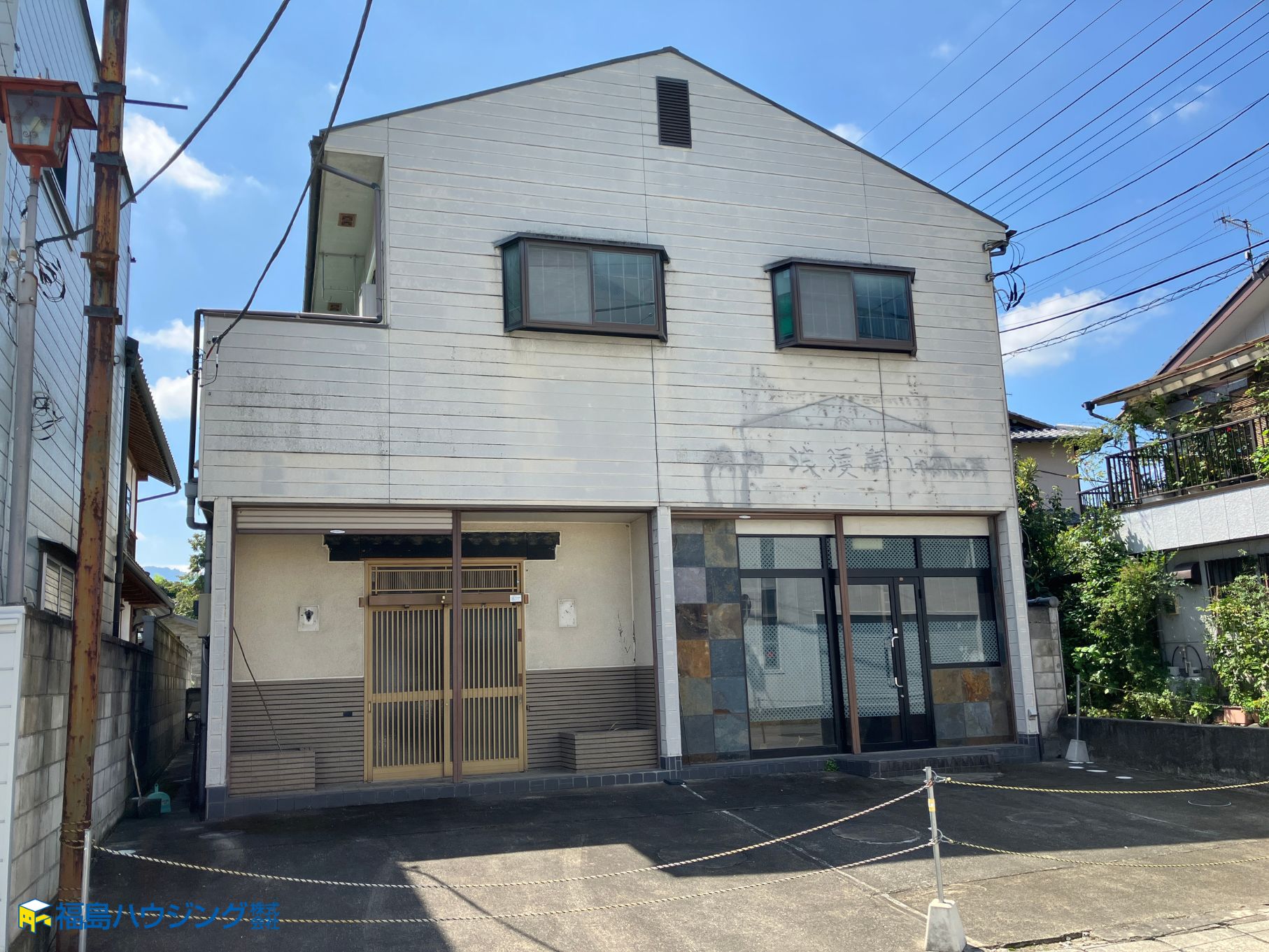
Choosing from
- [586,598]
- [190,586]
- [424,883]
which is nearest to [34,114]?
[424,883]

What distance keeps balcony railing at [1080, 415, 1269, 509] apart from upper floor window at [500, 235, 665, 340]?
25.7ft

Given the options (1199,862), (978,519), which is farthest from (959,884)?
(978,519)

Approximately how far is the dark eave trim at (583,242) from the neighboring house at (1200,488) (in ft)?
26.0

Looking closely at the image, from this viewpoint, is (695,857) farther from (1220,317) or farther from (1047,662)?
(1220,317)

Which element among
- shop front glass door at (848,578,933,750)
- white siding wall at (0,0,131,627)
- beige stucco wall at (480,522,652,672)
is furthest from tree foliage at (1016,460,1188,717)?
white siding wall at (0,0,131,627)

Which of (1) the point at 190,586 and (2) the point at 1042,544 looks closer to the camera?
(2) the point at 1042,544

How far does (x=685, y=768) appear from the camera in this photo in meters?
11.8

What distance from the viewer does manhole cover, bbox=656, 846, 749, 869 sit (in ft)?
26.2

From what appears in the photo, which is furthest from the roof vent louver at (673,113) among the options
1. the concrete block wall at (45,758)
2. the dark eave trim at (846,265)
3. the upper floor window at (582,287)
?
the concrete block wall at (45,758)

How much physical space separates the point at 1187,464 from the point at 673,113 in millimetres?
8752

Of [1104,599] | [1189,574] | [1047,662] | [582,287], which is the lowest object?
[1047,662]

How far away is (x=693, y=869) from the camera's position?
7.93 m

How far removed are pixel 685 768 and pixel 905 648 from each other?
343cm

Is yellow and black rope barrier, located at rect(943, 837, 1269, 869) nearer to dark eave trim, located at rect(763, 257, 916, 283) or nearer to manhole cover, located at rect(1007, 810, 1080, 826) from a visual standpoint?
manhole cover, located at rect(1007, 810, 1080, 826)
